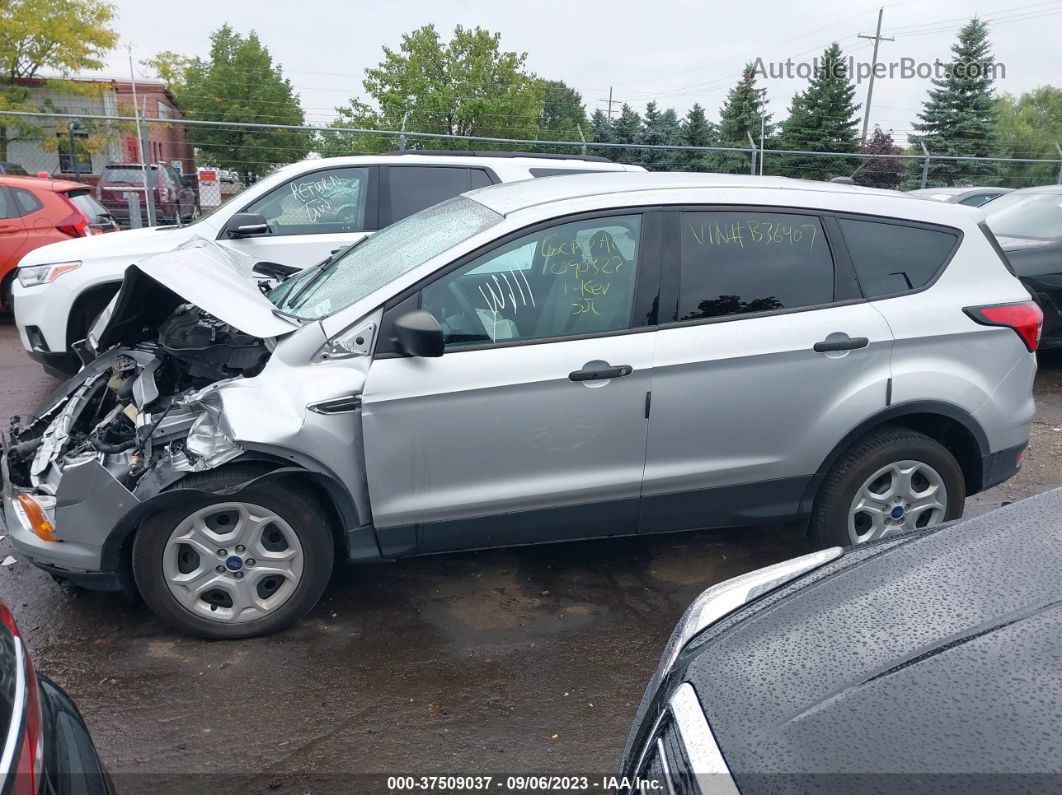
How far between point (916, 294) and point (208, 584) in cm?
333

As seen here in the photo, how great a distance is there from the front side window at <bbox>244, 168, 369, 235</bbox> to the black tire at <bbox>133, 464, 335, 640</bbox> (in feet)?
13.0

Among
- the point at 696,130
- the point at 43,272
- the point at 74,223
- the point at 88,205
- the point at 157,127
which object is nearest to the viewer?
the point at 43,272

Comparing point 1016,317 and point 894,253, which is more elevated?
point 894,253

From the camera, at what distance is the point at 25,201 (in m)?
9.80

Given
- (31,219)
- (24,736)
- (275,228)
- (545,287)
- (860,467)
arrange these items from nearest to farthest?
(24,736) → (545,287) → (860,467) → (275,228) → (31,219)

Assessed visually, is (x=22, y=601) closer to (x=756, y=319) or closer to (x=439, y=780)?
(x=439, y=780)

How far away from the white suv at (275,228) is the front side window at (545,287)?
3.40 m

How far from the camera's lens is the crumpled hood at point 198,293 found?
356 centimetres

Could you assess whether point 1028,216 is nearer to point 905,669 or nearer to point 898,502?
point 898,502

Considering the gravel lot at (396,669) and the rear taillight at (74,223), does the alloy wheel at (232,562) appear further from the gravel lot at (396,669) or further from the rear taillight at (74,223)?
the rear taillight at (74,223)

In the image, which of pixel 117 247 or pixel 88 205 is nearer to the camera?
pixel 117 247

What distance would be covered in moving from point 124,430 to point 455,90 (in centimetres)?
3506

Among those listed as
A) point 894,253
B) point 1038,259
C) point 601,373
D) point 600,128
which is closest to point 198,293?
point 601,373

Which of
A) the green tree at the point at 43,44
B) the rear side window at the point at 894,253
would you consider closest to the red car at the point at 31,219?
the rear side window at the point at 894,253
